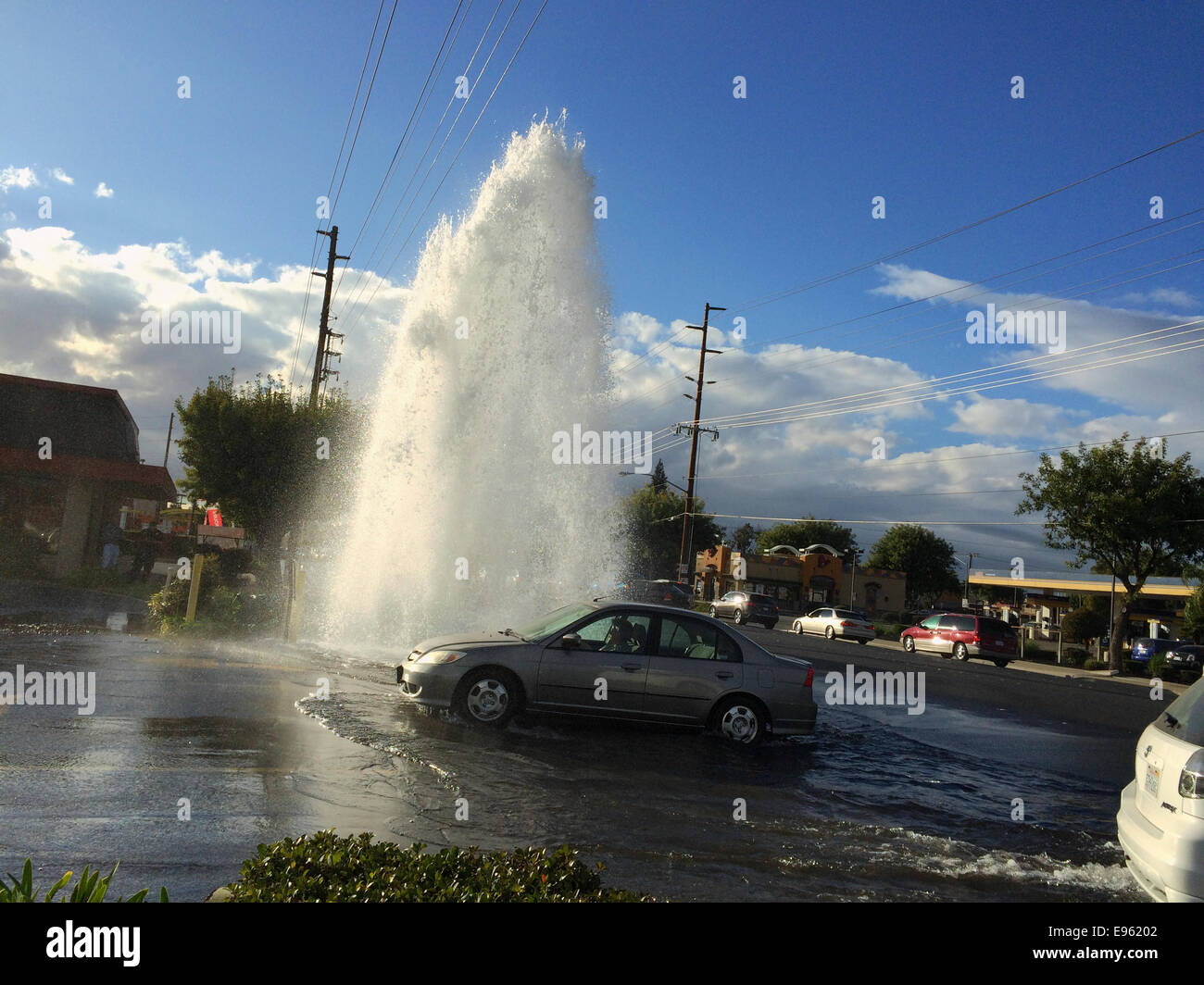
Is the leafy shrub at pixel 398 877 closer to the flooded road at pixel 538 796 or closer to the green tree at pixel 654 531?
the flooded road at pixel 538 796

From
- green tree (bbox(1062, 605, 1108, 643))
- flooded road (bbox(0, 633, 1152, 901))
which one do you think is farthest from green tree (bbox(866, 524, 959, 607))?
flooded road (bbox(0, 633, 1152, 901))

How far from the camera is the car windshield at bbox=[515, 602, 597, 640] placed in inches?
388

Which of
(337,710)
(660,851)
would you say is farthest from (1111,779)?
(337,710)

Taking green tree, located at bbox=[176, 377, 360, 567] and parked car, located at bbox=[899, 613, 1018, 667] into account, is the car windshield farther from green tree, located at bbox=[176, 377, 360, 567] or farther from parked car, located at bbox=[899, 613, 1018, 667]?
parked car, located at bbox=[899, 613, 1018, 667]

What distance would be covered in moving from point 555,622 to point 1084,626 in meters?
50.7

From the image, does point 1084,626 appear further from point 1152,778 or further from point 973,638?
point 1152,778

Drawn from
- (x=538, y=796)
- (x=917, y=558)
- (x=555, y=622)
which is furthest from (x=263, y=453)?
(x=917, y=558)

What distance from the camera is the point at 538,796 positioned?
6.95 meters

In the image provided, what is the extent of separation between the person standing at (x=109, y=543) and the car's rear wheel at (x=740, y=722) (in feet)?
71.7

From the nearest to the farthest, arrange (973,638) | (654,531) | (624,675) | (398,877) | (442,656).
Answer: (398,877) → (442,656) → (624,675) → (973,638) → (654,531)

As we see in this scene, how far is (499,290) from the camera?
59.8 feet

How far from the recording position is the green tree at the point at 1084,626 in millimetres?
51906

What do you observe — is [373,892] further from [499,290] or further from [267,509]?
[267,509]

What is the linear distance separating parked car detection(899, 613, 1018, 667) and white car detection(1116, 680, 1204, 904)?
94.7 ft
